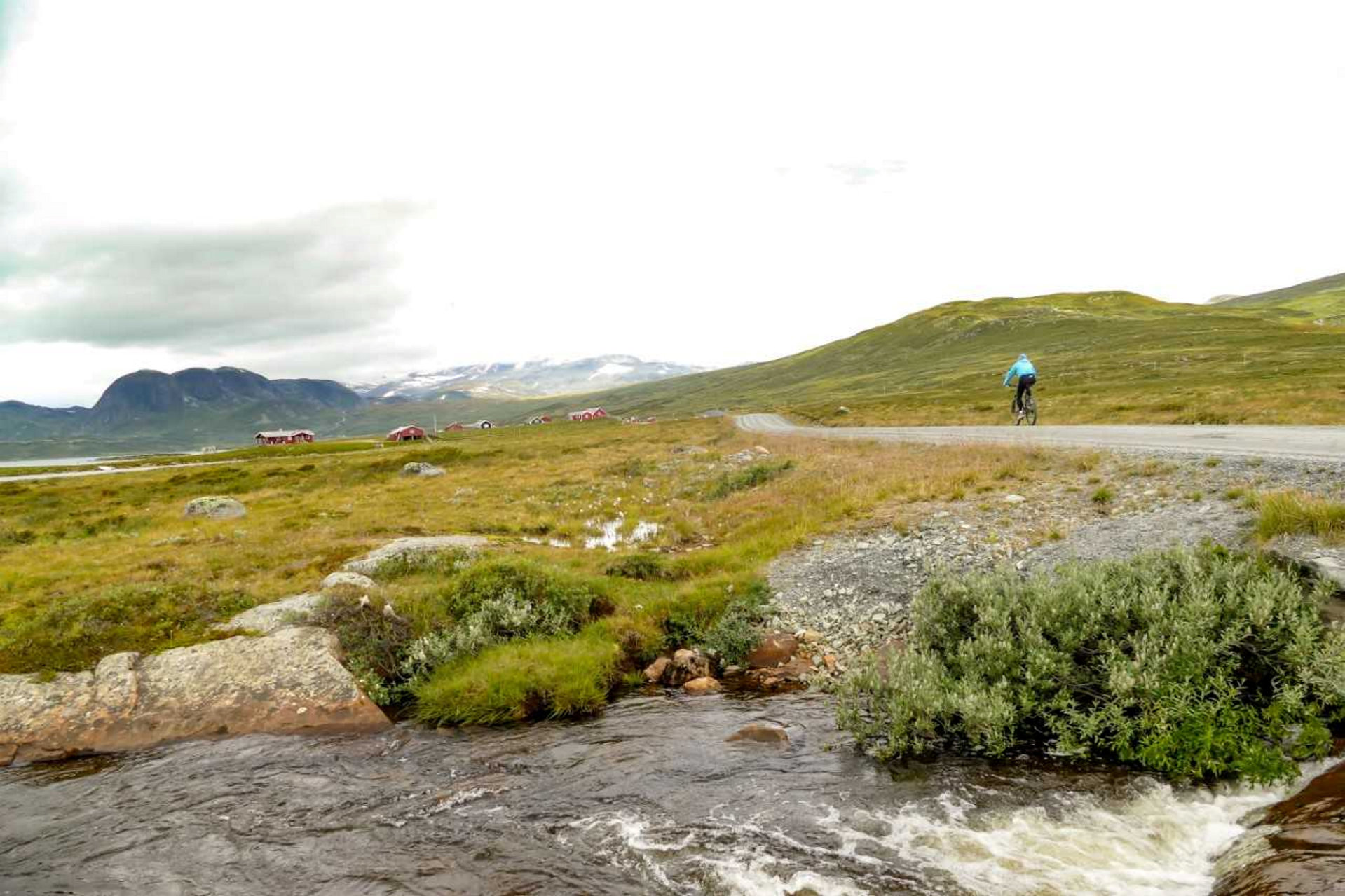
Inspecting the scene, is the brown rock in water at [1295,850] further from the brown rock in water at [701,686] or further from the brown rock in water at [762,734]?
the brown rock in water at [701,686]

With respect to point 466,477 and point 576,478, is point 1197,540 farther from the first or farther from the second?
point 466,477

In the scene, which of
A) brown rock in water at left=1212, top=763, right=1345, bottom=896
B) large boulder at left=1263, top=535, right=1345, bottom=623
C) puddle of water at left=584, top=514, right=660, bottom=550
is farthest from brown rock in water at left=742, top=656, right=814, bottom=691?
puddle of water at left=584, top=514, right=660, bottom=550

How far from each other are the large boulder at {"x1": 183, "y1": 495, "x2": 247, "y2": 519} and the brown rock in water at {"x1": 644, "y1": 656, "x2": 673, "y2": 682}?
33.6m

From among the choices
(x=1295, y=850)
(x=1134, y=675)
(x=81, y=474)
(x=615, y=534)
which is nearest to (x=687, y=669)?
(x=1134, y=675)

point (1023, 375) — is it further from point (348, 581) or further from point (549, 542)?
point (348, 581)

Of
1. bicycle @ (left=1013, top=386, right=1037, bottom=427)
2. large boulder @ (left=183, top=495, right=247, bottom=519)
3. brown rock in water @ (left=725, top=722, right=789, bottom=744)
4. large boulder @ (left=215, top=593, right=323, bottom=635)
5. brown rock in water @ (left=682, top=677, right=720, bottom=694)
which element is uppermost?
bicycle @ (left=1013, top=386, right=1037, bottom=427)

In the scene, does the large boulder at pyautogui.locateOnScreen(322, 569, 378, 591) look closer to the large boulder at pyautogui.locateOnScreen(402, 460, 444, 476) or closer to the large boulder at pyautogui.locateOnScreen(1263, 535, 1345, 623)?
the large boulder at pyautogui.locateOnScreen(1263, 535, 1345, 623)

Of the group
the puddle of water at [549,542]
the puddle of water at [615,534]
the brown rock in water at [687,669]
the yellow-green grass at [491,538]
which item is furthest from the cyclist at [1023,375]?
the brown rock in water at [687,669]

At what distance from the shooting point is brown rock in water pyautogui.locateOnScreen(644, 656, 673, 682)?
1392 cm

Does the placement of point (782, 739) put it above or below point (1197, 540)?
below

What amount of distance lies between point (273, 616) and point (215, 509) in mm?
28461

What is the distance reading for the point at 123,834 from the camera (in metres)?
9.15

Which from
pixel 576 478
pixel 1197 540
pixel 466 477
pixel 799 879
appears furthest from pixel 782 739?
pixel 466 477

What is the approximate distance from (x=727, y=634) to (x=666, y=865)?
22.9ft
